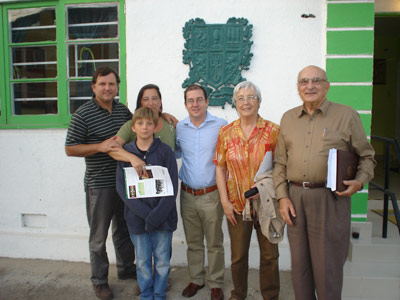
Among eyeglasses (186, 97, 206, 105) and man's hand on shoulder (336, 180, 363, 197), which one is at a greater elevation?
eyeglasses (186, 97, 206, 105)

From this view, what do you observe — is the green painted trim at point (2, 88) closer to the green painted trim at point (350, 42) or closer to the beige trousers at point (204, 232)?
the beige trousers at point (204, 232)

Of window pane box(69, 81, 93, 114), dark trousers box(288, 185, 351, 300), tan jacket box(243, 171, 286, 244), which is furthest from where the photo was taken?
window pane box(69, 81, 93, 114)

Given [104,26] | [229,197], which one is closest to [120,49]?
[104,26]

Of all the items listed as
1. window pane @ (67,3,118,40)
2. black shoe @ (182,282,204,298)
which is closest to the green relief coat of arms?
window pane @ (67,3,118,40)

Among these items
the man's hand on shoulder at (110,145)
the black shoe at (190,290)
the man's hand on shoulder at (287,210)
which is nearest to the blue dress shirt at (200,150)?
the man's hand on shoulder at (110,145)

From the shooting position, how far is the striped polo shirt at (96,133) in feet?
9.29

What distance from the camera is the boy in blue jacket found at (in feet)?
8.54

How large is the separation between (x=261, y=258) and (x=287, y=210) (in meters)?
0.60

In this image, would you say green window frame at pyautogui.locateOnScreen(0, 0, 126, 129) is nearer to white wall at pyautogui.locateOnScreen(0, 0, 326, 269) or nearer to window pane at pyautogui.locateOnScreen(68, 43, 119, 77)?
window pane at pyautogui.locateOnScreen(68, 43, 119, 77)

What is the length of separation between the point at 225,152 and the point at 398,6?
264 cm

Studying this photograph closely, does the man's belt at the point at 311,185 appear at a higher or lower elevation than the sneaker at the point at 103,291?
higher

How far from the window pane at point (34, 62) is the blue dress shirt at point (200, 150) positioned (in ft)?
7.12

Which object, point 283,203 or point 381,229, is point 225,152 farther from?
point 381,229

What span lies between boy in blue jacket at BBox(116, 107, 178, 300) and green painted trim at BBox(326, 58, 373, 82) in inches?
76.0
